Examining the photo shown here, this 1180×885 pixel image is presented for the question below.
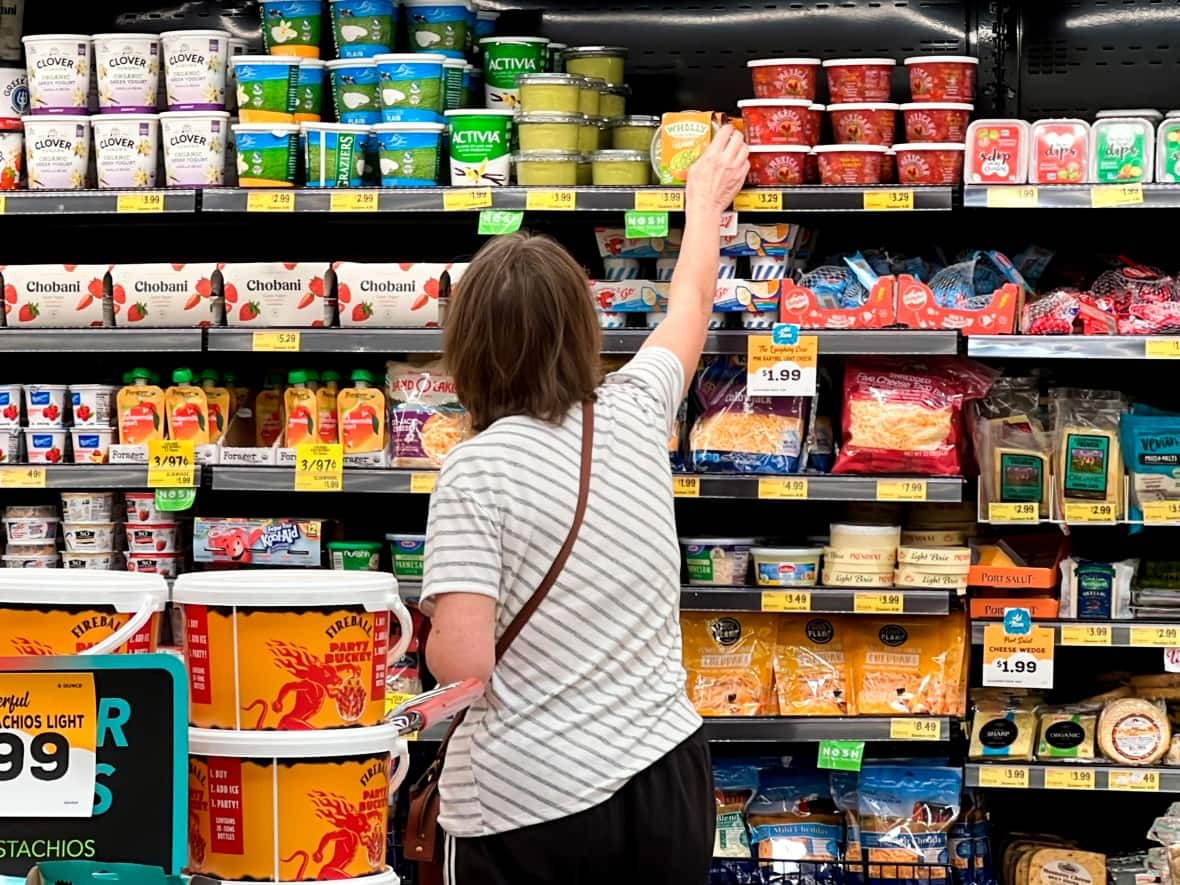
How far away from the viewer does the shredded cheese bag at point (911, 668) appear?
392cm

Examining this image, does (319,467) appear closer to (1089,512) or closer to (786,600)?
(786,600)

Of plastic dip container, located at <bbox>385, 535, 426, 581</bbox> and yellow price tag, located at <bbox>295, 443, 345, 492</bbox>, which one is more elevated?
yellow price tag, located at <bbox>295, 443, 345, 492</bbox>

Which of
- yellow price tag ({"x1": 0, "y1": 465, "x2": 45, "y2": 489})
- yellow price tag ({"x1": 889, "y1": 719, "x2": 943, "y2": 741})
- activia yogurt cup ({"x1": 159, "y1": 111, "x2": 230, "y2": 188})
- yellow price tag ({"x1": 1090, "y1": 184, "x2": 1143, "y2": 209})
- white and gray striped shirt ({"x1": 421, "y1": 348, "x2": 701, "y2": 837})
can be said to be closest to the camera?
white and gray striped shirt ({"x1": 421, "y1": 348, "x2": 701, "y2": 837})

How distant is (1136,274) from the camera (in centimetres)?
387

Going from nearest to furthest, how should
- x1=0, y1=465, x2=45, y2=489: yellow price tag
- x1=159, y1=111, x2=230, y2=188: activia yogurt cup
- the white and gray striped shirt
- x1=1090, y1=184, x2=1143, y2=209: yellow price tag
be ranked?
1. the white and gray striped shirt
2. x1=1090, y1=184, x2=1143, y2=209: yellow price tag
3. x1=159, y1=111, x2=230, y2=188: activia yogurt cup
4. x1=0, y1=465, x2=45, y2=489: yellow price tag

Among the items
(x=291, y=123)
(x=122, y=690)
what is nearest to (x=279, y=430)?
(x=291, y=123)

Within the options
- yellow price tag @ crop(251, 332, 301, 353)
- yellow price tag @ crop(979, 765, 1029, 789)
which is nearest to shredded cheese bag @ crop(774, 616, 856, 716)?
yellow price tag @ crop(979, 765, 1029, 789)

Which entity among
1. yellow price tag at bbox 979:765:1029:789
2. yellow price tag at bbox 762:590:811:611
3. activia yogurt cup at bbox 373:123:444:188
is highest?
activia yogurt cup at bbox 373:123:444:188

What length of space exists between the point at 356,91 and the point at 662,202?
31.6 inches

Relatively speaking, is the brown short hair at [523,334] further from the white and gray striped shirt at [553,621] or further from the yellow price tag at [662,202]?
the yellow price tag at [662,202]

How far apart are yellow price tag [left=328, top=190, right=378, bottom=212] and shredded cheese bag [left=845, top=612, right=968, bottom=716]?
155cm

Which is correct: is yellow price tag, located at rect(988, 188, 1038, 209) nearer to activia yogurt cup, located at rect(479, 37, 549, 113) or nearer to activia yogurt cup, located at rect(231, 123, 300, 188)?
activia yogurt cup, located at rect(479, 37, 549, 113)

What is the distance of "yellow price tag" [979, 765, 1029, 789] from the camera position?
3873mm

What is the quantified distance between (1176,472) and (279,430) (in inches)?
84.5
